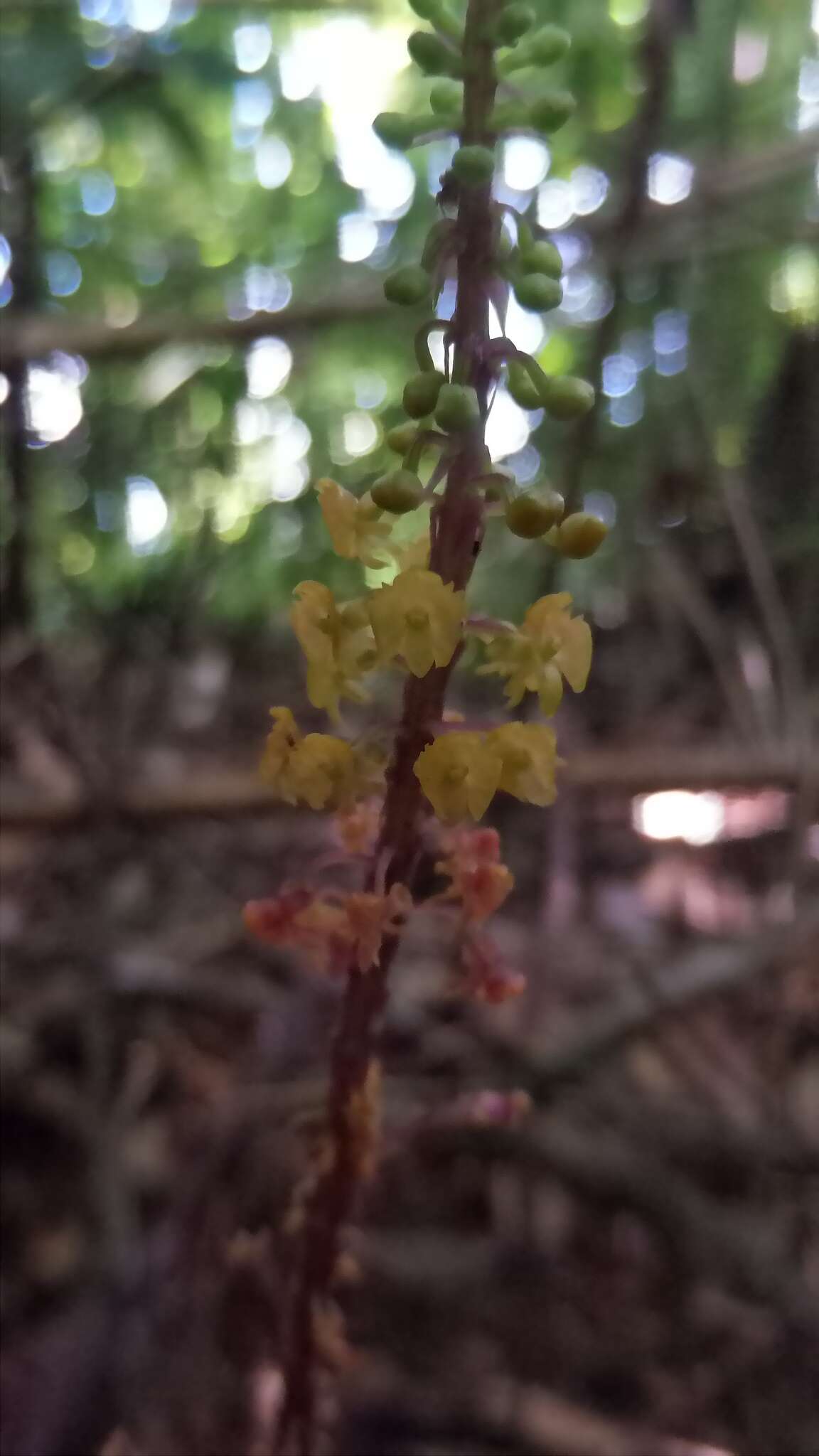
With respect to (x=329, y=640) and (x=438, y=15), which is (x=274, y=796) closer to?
(x=329, y=640)

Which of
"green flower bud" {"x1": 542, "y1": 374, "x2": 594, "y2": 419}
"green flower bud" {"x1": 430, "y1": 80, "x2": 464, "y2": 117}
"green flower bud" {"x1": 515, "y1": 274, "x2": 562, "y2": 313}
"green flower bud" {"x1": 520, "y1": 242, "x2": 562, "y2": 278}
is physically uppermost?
"green flower bud" {"x1": 430, "y1": 80, "x2": 464, "y2": 117}

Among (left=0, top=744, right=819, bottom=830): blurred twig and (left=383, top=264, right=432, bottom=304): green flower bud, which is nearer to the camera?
(left=383, top=264, right=432, bottom=304): green flower bud

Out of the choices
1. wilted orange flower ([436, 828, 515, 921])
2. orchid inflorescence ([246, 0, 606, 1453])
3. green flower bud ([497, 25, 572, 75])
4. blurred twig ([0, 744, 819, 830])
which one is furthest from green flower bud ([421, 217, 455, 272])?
blurred twig ([0, 744, 819, 830])

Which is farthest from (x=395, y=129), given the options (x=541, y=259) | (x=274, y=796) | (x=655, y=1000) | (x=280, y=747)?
(x=655, y=1000)

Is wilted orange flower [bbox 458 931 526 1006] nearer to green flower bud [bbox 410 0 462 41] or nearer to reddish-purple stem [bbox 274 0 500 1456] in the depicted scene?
reddish-purple stem [bbox 274 0 500 1456]

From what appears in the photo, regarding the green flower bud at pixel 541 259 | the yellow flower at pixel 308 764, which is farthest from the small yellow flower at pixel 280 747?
the green flower bud at pixel 541 259

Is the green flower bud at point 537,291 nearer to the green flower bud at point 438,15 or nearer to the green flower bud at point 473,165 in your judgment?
the green flower bud at point 473,165

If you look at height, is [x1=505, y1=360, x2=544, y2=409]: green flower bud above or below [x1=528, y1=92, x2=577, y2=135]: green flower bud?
below
